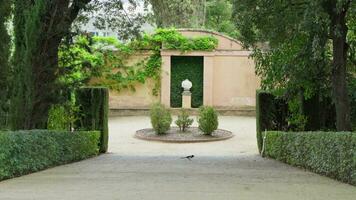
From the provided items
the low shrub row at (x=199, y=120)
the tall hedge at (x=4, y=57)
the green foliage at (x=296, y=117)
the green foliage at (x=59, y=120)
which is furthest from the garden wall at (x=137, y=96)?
the tall hedge at (x=4, y=57)

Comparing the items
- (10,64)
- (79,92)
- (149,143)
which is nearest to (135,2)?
(79,92)

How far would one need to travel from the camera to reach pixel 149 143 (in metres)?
19.0

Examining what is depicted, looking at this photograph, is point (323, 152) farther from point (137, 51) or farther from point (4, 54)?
point (137, 51)

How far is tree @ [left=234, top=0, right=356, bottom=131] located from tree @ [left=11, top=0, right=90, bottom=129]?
12.6ft

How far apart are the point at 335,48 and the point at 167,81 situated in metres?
16.8

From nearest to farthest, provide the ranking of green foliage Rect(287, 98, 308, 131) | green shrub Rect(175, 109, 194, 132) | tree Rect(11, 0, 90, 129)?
tree Rect(11, 0, 90, 129), green foliage Rect(287, 98, 308, 131), green shrub Rect(175, 109, 194, 132)

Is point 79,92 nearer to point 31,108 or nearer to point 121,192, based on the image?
point 31,108

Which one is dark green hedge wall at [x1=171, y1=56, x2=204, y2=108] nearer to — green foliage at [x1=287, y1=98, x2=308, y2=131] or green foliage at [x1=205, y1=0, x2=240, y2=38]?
green foliage at [x1=205, y1=0, x2=240, y2=38]

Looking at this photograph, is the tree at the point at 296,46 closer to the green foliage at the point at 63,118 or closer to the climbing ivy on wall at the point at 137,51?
the green foliage at the point at 63,118

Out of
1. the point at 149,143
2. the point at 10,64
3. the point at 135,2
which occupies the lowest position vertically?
the point at 149,143

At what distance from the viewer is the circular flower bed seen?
19.5 m

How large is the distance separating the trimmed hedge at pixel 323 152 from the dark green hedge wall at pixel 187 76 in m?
14.9

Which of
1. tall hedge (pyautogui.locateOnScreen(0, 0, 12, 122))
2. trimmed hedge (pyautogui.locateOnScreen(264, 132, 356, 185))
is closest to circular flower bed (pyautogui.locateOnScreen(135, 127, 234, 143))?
trimmed hedge (pyautogui.locateOnScreen(264, 132, 356, 185))

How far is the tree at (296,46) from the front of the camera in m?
9.27
